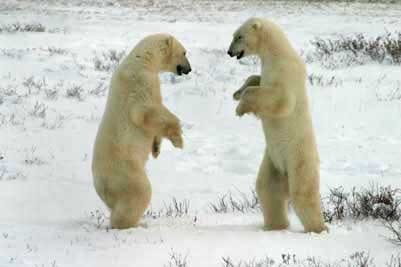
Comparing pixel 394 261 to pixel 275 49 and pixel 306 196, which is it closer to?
pixel 306 196

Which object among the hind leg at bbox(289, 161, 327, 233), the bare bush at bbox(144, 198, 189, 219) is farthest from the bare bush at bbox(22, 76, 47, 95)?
the hind leg at bbox(289, 161, 327, 233)

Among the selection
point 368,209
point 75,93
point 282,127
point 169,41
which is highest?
point 169,41

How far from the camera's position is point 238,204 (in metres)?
6.78

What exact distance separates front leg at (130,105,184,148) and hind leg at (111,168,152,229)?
402mm

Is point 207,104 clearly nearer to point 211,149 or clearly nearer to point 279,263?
point 211,149

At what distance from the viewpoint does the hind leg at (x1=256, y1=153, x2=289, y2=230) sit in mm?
5527

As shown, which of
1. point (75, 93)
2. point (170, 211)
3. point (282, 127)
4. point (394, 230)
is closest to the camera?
point (394, 230)

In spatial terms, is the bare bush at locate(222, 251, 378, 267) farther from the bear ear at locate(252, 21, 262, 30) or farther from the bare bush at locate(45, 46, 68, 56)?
the bare bush at locate(45, 46, 68, 56)

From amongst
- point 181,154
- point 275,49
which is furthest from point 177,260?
point 181,154

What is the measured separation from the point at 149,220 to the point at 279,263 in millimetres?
1806

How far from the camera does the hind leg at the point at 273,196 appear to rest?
553 centimetres

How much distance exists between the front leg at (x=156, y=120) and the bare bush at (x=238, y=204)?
1.38 m

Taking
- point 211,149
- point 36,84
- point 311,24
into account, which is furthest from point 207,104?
point 311,24

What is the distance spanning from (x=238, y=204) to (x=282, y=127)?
1.66 metres
